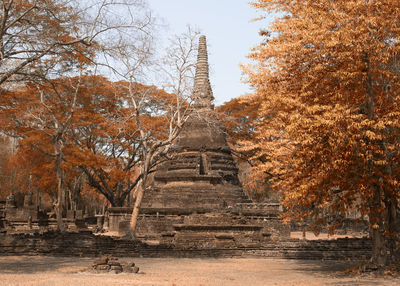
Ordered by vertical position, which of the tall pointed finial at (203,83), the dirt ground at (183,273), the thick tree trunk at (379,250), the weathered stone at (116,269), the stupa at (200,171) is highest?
the tall pointed finial at (203,83)

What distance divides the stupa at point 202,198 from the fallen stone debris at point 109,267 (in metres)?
6.63

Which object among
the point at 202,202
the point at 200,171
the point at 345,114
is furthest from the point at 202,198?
the point at 345,114

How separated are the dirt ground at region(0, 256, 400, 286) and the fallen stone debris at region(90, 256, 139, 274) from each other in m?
0.21

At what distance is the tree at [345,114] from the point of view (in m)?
10.8

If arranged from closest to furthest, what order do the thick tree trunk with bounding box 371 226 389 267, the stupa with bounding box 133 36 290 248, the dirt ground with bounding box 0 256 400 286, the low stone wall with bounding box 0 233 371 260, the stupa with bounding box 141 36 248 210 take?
the dirt ground with bounding box 0 256 400 286, the thick tree trunk with bounding box 371 226 389 267, the low stone wall with bounding box 0 233 371 260, the stupa with bounding box 133 36 290 248, the stupa with bounding box 141 36 248 210

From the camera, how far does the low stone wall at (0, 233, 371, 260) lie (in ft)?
51.4

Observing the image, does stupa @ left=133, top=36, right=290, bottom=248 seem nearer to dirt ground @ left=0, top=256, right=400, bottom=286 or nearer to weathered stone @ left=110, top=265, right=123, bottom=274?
dirt ground @ left=0, top=256, right=400, bottom=286

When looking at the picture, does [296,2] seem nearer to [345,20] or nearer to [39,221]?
[345,20]

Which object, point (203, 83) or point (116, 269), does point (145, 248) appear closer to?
point (116, 269)

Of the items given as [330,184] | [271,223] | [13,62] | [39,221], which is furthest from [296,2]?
[39,221]

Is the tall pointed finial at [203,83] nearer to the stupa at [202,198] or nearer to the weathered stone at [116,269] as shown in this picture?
the stupa at [202,198]

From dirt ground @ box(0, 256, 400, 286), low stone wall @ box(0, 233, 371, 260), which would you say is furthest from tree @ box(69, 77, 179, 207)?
dirt ground @ box(0, 256, 400, 286)

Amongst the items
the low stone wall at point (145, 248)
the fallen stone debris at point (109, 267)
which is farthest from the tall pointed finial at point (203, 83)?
the fallen stone debris at point (109, 267)

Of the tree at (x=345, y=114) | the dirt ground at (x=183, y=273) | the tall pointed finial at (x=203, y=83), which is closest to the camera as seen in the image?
the dirt ground at (x=183, y=273)
